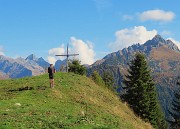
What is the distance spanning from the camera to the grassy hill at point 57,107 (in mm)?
28500

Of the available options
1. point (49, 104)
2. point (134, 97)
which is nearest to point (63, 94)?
point (49, 104)

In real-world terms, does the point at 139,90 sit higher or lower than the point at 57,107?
higher

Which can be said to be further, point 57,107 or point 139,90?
point 139,90

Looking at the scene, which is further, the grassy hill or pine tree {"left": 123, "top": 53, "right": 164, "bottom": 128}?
pine tree {"left": 123, "top": 53, "right": 164, "bottom": 128}

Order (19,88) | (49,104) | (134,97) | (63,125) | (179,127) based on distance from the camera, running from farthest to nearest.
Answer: (179,127), (134,97), (19,88), (49,104), (63,125)

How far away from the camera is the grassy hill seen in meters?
28.5

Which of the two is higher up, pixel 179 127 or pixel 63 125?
pixel 63 125

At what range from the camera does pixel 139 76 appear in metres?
72.6

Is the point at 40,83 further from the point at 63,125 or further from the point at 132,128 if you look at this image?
the point at 63,125

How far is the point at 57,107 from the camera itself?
35.2 metres

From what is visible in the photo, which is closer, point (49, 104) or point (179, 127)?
point (49, 104)

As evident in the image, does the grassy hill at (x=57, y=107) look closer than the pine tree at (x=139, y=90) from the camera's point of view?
Yes

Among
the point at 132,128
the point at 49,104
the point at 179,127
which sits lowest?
the point at 179,127

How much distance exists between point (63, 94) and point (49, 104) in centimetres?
586
